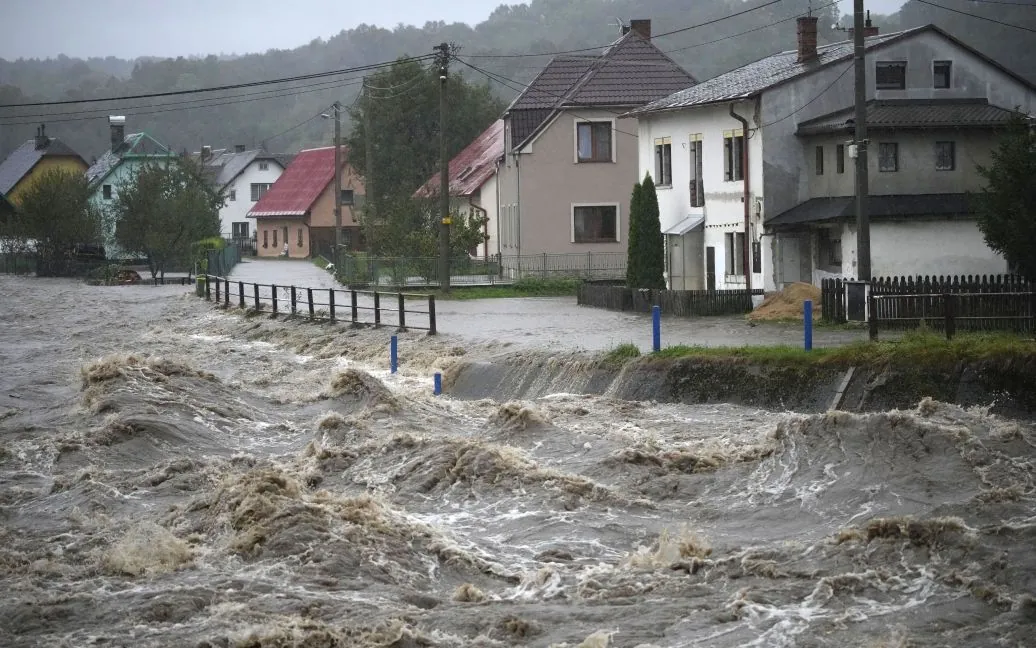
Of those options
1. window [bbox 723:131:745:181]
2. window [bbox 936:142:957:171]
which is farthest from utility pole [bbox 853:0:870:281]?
window [bbox 723:131:745:181]

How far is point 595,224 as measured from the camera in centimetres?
5428

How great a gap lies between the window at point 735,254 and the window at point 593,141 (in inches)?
547

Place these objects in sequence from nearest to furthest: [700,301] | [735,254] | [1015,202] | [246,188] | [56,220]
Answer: [1015,202]
[700,301]
[735,254]
[56,220]
[246,188]

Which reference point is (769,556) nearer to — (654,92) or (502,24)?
(654,92)

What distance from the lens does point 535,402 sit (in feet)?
78.6

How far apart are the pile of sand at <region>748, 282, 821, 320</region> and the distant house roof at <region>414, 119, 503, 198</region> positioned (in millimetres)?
26676

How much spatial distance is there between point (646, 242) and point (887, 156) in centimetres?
751

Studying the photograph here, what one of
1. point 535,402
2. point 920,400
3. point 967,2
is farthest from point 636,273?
point 967,2

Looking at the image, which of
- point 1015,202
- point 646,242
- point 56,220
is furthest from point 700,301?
point 56,220

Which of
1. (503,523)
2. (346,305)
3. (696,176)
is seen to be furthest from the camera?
(696,176)

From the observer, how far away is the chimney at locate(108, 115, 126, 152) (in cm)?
10331

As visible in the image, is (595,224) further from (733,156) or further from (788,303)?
(788,303)

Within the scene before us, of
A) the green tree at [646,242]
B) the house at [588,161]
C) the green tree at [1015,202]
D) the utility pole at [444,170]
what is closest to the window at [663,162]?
the green tree at [646,242]

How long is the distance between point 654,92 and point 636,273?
595 inches
